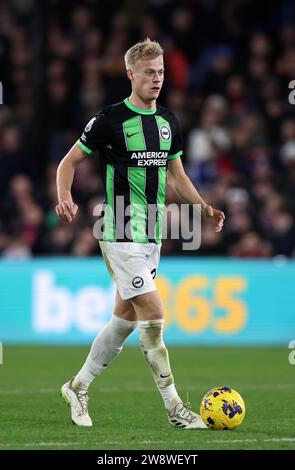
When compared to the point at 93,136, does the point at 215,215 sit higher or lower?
lower

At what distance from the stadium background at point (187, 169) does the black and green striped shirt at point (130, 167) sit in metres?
3.77

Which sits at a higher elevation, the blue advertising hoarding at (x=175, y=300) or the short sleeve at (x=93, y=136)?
the short sleeve at (x=93, y=136)

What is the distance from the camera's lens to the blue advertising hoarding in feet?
47.9

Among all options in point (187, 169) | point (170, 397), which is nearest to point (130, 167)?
point (170, 397)

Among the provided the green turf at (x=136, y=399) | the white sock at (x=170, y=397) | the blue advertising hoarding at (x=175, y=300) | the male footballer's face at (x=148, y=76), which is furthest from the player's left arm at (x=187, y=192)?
the blue advertising hoarding at (x=175, y=300)

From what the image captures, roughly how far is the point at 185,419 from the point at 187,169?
365 inches

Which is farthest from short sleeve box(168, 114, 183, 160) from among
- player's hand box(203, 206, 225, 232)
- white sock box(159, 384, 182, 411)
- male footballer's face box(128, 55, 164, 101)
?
white sock box(159, 384, 182, 411)

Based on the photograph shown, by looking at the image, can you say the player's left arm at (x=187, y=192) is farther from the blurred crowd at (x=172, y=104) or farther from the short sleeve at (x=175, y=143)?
the blurred crowd at (x=172, y=104)

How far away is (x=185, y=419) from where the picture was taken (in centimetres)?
740

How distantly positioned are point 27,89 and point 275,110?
4147 mm

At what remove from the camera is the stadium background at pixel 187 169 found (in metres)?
14.6

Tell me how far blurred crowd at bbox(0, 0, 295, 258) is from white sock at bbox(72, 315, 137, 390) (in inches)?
255

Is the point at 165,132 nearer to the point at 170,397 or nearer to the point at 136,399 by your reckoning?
the point at 170,397
